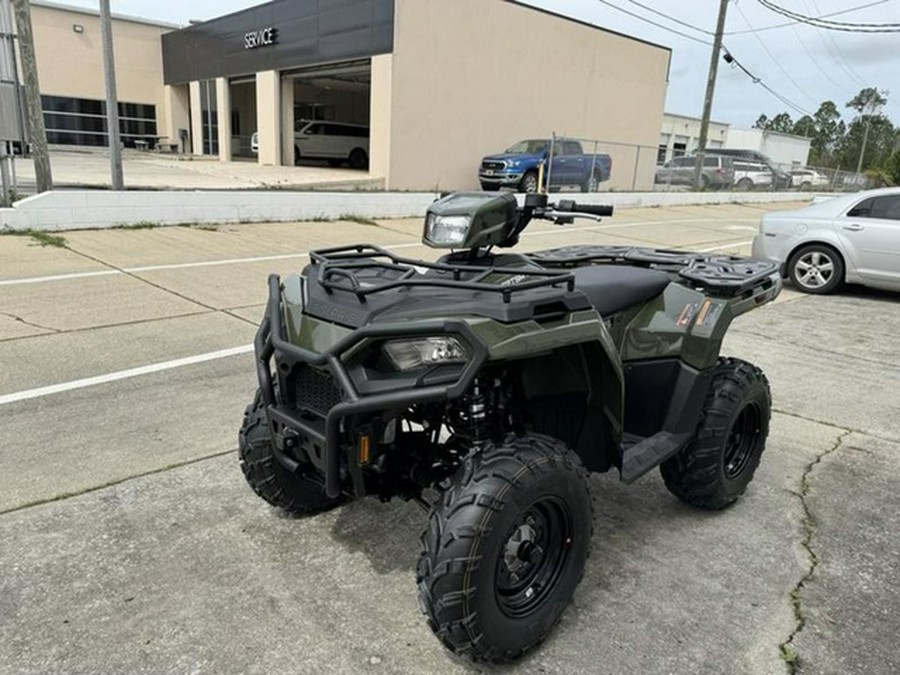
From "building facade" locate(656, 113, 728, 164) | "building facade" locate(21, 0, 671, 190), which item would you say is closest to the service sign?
"building facade" locate(21, 0, 671, 190)

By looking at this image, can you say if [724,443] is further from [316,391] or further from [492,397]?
[316,391]

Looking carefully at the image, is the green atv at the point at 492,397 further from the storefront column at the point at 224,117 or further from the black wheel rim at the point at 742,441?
the storefront column at the point at 224,117

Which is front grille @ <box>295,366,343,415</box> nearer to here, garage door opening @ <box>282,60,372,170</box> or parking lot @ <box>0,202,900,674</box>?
parking lot @ <box>0,202,900,674</box>

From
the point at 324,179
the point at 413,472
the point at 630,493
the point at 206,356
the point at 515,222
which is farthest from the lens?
the point at 324,179

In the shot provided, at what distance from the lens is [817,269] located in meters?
9.16

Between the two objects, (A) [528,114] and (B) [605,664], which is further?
(A) [528,114]

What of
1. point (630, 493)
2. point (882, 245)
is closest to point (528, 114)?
point (882, 245)

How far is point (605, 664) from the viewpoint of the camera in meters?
2.29

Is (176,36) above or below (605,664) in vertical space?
above

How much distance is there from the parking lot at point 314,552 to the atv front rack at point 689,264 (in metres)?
1.09

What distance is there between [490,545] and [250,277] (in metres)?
6.95

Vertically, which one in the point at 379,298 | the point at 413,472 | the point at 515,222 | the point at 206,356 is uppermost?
the point at 515,222

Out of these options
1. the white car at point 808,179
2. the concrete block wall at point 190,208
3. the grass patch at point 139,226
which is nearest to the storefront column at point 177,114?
the concrete block wall at point 190,208

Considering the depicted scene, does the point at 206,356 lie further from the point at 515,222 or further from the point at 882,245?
the point at 882,245
